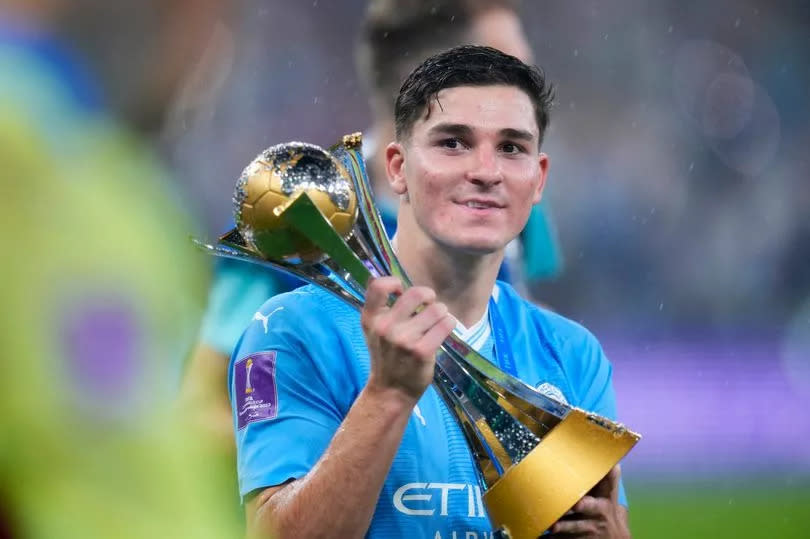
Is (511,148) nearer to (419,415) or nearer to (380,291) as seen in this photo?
(419,415)

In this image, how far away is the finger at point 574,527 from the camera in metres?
2.00

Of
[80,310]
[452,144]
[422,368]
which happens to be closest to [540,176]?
[452,144]

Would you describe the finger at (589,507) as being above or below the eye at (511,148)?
below

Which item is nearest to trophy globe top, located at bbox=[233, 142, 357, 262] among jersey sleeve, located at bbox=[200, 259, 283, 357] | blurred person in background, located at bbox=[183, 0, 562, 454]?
blurred person in background, located at bbox=[183, 0, 562, 454]

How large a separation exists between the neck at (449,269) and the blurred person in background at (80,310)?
1.59 m

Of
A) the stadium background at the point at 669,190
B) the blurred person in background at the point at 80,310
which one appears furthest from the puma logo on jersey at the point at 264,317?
the stadium background at the point at 669,190

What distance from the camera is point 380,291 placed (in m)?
1.76

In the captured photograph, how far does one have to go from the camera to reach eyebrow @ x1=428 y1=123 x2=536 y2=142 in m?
2.38

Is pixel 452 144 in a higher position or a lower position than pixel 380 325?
higher

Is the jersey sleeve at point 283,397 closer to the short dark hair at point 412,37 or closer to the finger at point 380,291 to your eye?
the finger at point 380,291

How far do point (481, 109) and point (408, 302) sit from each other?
75 cm

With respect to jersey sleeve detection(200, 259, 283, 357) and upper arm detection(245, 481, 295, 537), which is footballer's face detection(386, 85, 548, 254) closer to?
upper arm detection(245, 481, 295, 537)

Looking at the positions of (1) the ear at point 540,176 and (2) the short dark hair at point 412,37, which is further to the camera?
(2) the short dark hair at point 412,37

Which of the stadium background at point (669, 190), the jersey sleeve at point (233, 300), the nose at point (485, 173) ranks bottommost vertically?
the jersey sleeve at point (233, 300)
